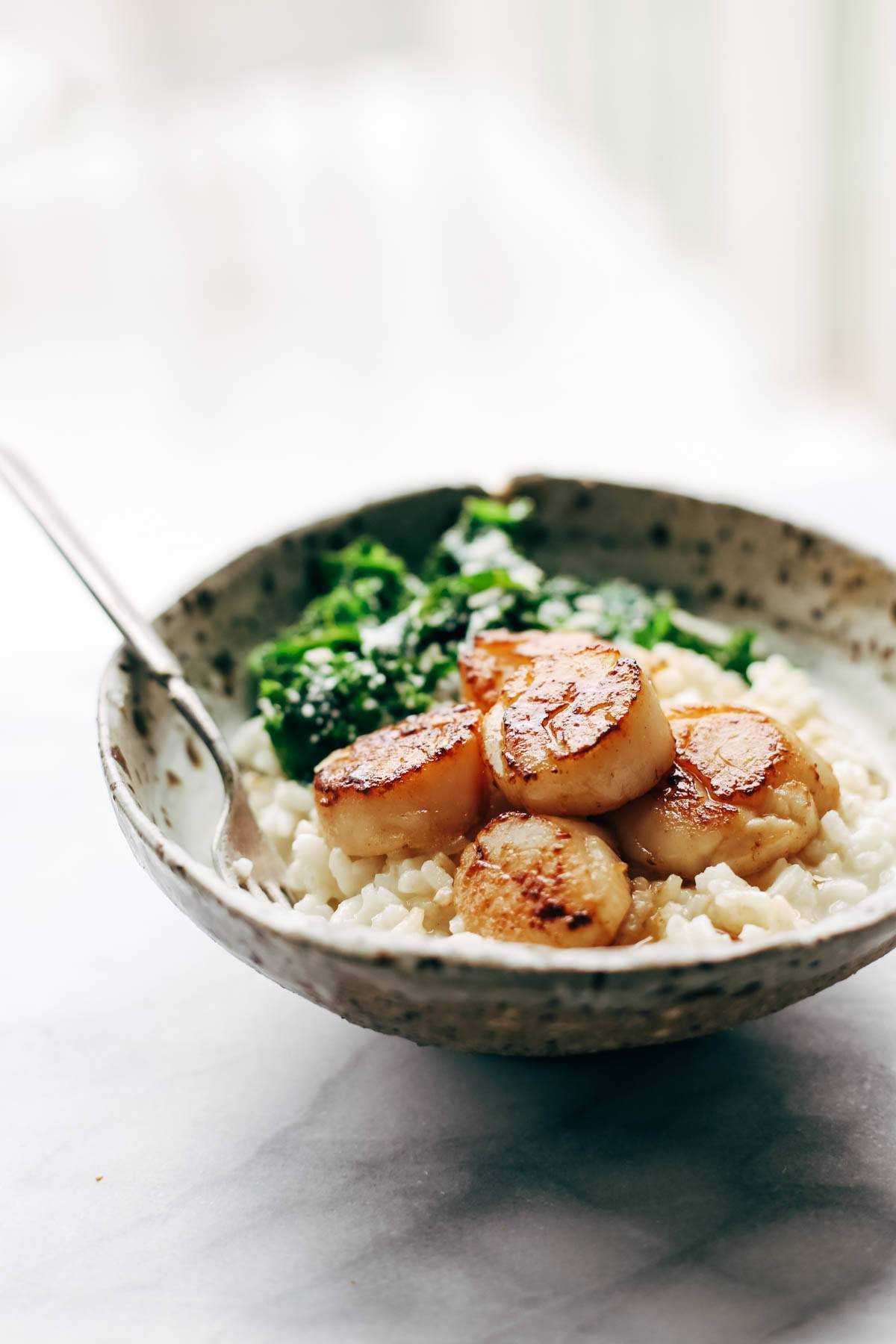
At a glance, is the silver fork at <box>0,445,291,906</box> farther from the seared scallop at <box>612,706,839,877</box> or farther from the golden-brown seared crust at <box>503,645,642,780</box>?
the seared scallop at <box>612,706,839,877</box>

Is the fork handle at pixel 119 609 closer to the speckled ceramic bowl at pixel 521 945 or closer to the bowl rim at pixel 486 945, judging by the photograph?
the speckled ceramic bowl at pixel 521 945

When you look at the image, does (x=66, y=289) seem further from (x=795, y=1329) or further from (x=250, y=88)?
(x=795, y=1329)

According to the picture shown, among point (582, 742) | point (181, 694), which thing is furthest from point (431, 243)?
point (582, 742)

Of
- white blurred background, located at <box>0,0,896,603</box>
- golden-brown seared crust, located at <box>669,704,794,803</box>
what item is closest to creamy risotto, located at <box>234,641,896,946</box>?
golden-brown seared crust, located at <box>669,704,794,803</box>

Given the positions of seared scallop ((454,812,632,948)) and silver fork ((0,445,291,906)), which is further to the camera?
silver fork ((0,445,291,906))

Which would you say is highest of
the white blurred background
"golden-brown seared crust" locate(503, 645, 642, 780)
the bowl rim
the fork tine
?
the bowl rim

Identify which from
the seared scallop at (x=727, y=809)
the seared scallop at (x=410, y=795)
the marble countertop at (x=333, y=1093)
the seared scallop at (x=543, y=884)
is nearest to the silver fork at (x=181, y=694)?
the seared scallop at (x=410, y=795)
